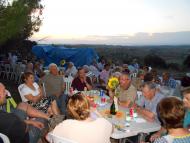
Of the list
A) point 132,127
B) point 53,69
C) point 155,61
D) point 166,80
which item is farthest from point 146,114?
point 155,61

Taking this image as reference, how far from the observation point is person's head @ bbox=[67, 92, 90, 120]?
9.75ft

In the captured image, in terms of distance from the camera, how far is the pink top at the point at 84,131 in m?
2.87

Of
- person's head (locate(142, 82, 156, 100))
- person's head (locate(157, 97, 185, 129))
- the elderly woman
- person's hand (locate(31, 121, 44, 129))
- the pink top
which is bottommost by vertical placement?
person's hand (locate(31, 121, 44, 129))

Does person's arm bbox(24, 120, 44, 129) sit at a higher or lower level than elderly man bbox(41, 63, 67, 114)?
lower

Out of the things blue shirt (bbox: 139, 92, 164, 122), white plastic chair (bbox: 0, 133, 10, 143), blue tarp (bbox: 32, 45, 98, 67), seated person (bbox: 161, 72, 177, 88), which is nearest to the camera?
white plastic chair (bbox: 0, 133, 10, 143)

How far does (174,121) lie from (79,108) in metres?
0.99

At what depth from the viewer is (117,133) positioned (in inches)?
141

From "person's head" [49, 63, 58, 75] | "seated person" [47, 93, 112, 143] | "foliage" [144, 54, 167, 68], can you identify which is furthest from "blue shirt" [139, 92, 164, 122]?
"foliage" [144, 54, 167, 68]

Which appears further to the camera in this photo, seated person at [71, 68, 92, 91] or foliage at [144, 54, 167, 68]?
foliage at [144, 54, 167, 68]

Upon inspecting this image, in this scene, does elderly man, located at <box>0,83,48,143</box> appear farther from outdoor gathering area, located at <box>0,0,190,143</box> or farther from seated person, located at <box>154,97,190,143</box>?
seated person, located at <box>154,97,190,143</box>

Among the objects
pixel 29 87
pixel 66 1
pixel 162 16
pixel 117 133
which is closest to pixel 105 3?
pixel 66 1

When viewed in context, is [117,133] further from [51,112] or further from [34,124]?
[51,112]

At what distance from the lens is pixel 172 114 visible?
2549 mm

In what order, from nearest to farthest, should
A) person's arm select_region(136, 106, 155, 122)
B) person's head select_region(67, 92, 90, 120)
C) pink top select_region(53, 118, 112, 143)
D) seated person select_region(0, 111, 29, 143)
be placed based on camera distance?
pink top select_region(53, 118, 112, 143)
person's head select_region(67, 92, 90, 120)
seated person select_region(0, 111, 29, 143)
person's arm select_region(136, 106, 155, 122)
